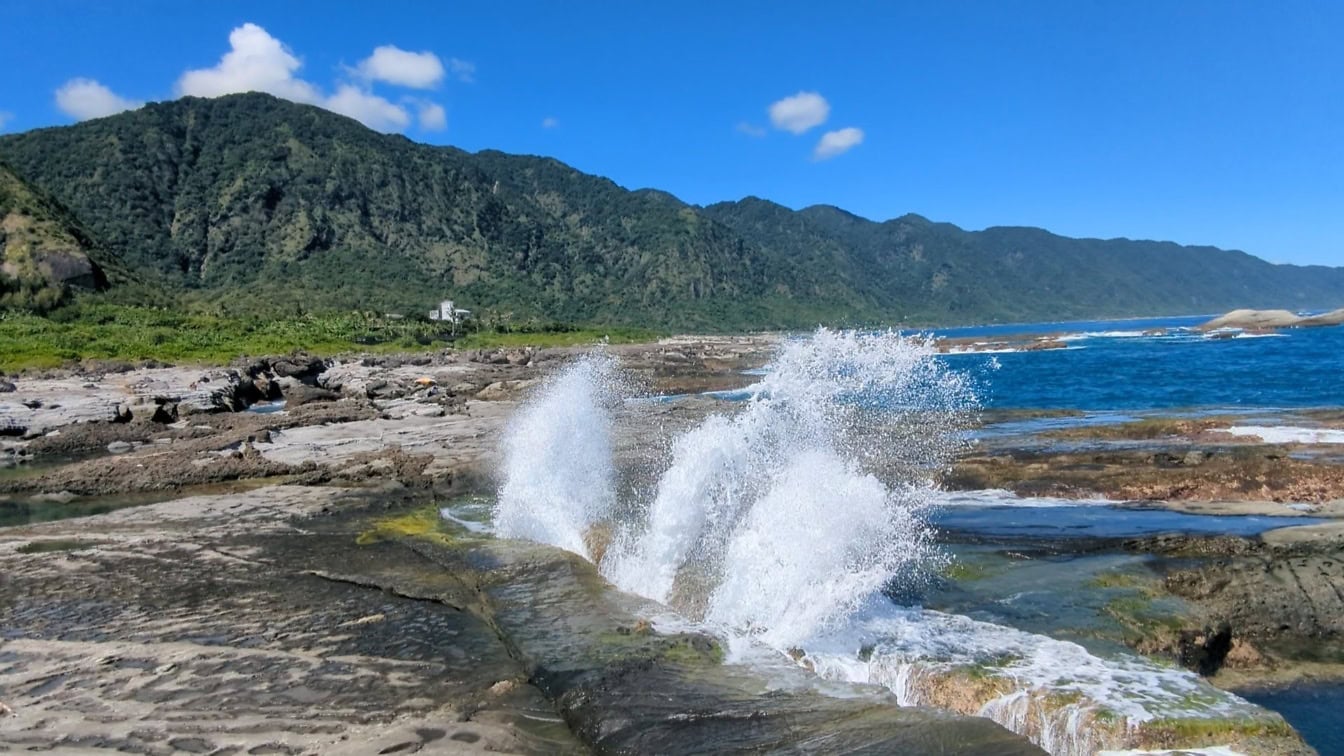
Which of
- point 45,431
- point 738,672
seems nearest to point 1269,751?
point 738,672

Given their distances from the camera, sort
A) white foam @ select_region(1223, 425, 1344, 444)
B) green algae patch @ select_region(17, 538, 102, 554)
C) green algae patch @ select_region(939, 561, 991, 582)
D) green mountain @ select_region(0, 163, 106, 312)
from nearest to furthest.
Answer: green algae patch @ select_region(939, 561, 991, 582)
green algae patch @ select_region(17, 538, 102, 554)
white foam @ select_region(1223, 425, 1344, 444)
green mountain @ select_region(0, 163, 106, 312)

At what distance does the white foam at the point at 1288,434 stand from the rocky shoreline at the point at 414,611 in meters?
1.58

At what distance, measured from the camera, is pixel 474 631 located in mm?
11266

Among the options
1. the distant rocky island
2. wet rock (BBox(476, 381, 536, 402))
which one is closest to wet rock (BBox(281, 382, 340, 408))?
wet rock (BBox(476, 381, 536, 402))

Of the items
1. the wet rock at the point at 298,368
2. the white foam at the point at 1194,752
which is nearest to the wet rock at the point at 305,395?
the wet rock at the point at 298,368

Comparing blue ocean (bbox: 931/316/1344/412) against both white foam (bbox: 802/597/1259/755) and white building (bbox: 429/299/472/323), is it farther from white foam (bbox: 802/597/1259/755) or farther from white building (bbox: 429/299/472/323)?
white building (bbox: 429/299/472/323)

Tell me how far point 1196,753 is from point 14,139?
21813cm

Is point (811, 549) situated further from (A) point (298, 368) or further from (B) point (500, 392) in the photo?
(A) point (298, 368)

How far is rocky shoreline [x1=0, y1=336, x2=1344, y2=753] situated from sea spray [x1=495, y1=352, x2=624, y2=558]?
121 cm

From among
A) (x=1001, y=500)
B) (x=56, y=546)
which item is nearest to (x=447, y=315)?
(x=56, y=546)

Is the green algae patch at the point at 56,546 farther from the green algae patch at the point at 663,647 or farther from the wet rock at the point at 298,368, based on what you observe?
the wet rock at the point at 298,368

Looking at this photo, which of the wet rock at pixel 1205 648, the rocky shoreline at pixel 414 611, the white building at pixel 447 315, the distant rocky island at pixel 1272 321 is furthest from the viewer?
the distant rocky island at pixel 1272 321

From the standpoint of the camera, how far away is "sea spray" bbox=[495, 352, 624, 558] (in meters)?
17.0

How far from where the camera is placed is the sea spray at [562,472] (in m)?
17.0
